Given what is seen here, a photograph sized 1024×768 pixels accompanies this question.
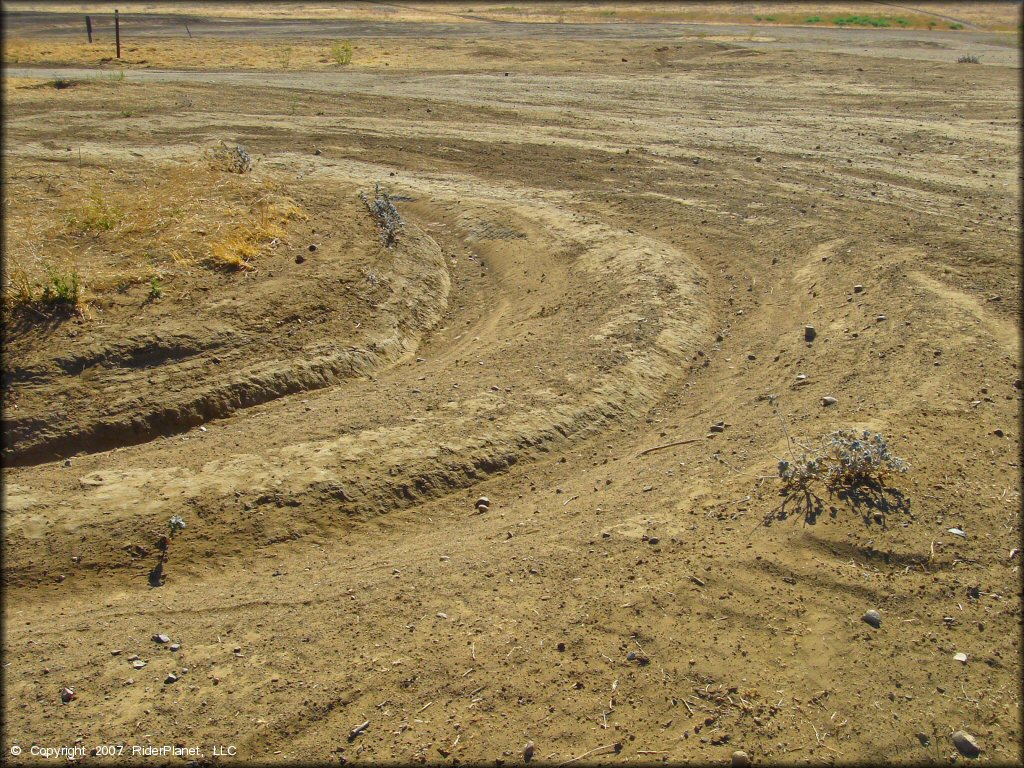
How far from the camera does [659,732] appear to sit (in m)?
4.30

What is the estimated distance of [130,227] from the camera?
9914 millimetres

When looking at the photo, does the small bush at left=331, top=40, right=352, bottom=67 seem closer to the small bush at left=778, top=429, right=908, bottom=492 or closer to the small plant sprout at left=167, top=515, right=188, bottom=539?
the small plant sprout at left=167, top=515, right=188, bottom=539

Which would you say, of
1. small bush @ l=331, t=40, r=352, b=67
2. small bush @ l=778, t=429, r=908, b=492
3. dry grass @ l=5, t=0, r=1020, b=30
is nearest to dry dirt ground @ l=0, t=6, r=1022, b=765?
small bush @ l=778, t=429, r=908, b=492

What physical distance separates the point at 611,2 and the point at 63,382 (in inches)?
2113

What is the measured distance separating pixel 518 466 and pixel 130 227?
6107mm

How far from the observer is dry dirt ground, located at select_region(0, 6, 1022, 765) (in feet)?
14.8

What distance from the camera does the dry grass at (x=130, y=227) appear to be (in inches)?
346

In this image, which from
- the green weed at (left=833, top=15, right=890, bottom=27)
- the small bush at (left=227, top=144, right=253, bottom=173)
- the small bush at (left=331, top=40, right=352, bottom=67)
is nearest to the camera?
the small bush at (left=227, top=144, right=253, bottom=173)

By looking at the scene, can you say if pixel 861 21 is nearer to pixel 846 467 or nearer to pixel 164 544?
pixel 846 467

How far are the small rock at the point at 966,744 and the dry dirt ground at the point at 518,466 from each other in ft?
0.21

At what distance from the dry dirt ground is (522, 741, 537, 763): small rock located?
7 cm

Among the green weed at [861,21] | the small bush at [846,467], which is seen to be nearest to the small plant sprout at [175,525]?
the small bush at [846,467]

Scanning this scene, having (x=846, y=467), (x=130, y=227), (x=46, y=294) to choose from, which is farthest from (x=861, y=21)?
(x=46, y=294)

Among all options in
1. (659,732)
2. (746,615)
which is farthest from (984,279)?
(659,732)
